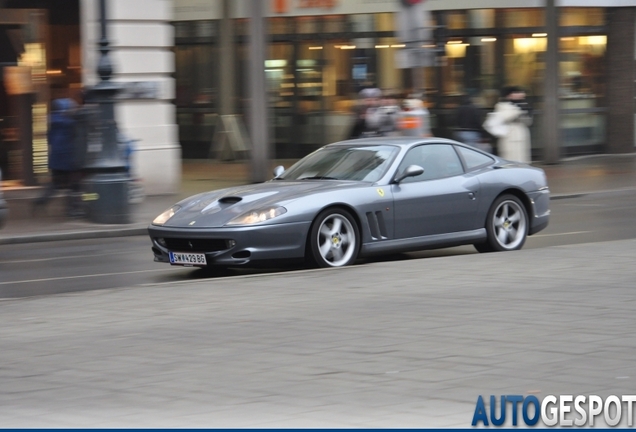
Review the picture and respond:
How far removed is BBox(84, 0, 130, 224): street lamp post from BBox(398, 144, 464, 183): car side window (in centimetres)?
595

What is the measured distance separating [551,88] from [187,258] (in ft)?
53.6

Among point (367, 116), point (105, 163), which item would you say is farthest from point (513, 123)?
point (105, 163)

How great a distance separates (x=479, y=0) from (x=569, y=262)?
17.1 m

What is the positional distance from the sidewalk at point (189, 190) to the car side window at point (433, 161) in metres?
5.45

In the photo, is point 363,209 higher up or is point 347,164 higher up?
point 347,164

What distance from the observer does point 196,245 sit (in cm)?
1116

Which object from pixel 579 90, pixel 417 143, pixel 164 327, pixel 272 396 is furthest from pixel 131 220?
pixel 579 90

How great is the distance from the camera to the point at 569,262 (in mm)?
11141

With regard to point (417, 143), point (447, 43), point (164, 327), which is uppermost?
point (447, 43)

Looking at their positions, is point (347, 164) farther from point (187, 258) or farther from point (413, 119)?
point (413, 119)

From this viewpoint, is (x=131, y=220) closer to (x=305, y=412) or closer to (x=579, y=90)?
(x=305, y=412)

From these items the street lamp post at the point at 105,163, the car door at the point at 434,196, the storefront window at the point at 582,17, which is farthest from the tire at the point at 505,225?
the storefront window at the point at 582,17

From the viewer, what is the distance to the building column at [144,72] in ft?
68.8

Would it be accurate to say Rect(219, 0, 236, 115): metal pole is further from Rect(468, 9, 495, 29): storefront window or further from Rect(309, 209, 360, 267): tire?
Rect(309, 209, 360, 267): tire
